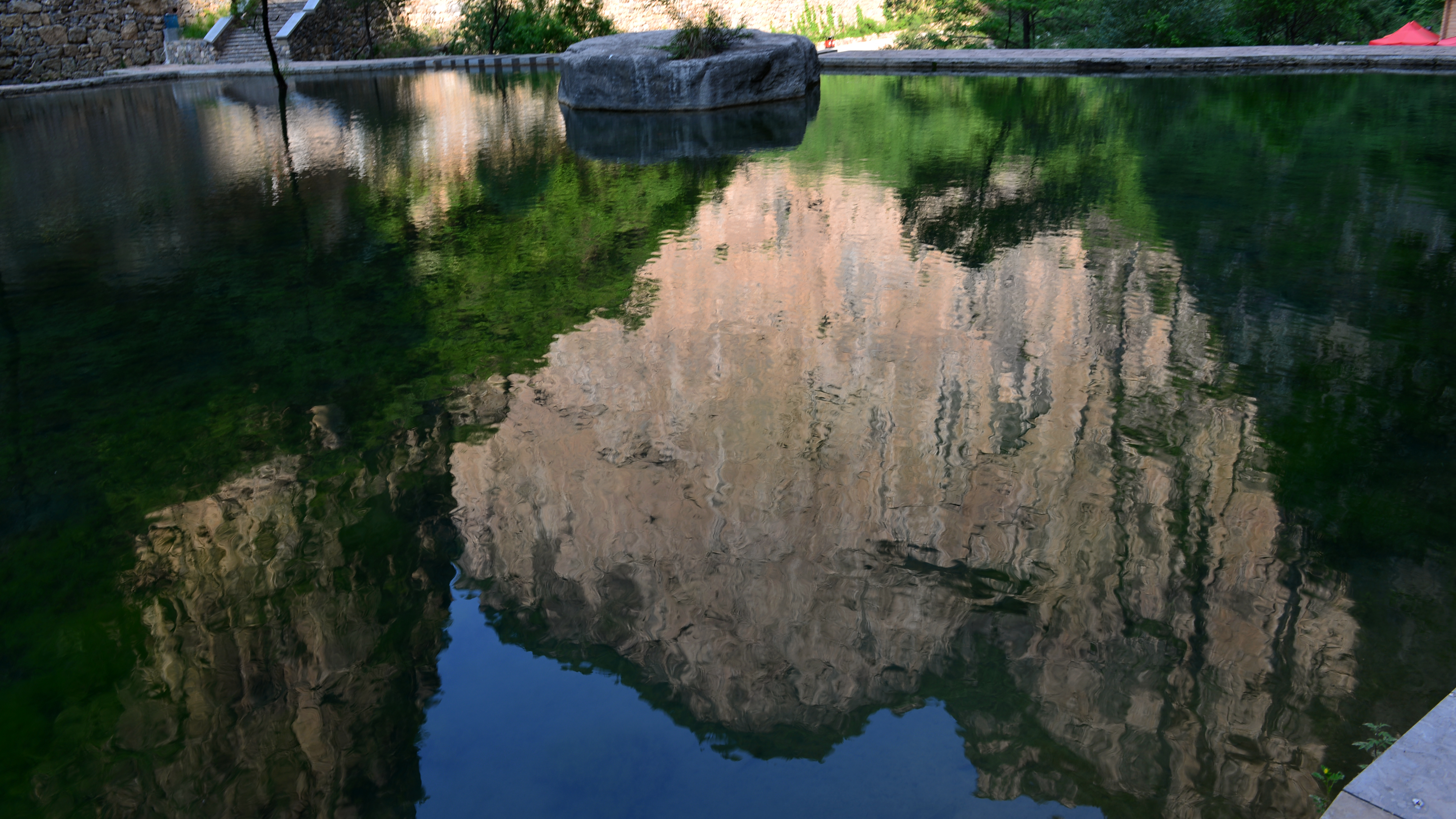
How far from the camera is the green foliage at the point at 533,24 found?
21500 mm

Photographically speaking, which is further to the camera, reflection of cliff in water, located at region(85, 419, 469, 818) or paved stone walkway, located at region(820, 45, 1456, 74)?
paved stone walkway, located at region(820, 45, 1456, 74)

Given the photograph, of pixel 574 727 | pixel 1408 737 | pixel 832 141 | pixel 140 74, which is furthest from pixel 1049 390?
pixel 140 74

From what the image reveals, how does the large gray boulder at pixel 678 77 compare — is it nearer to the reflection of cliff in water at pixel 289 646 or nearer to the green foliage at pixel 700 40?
the green foliage at pixel 700 40

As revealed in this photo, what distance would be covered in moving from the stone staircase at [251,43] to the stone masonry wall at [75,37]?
144cm

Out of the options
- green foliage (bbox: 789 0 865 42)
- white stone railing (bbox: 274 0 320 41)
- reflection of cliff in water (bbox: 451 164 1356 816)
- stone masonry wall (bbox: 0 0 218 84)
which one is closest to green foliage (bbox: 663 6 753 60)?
reflection of cliff in water (bbox: 451 164 1356 816)

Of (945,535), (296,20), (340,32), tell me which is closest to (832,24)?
(340,32)

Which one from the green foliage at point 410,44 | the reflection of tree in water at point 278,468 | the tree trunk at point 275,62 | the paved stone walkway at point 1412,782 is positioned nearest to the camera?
the paved stone walkway at point 1412,782

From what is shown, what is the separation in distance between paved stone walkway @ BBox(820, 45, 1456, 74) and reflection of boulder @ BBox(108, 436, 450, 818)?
13950mm

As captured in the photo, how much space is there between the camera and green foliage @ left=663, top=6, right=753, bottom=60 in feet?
39.3

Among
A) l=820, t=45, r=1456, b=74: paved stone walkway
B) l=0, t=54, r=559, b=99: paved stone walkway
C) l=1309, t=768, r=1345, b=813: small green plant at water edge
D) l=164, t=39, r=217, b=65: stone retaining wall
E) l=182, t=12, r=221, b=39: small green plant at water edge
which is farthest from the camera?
l=182, t=12, r=221, b=39: small green plant at water edge

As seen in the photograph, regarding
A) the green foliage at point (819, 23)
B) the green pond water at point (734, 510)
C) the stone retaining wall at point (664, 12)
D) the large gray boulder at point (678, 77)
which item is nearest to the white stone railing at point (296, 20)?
the stone retaining wall at point (664, 12)

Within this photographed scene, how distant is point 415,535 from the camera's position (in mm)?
2881

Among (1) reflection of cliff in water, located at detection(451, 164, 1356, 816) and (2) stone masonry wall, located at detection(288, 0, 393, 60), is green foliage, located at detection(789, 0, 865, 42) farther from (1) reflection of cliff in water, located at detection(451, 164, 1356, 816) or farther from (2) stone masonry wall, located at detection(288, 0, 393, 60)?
(1) reflection of cliff in water, located at detection(451, 164, 1356, 816)

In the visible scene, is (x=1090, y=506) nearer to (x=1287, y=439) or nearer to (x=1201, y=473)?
(x=1201, y=473)
